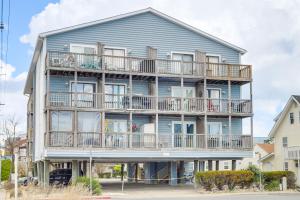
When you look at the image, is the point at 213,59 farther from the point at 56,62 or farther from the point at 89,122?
the point at 56,62

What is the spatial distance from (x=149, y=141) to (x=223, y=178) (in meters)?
5.49

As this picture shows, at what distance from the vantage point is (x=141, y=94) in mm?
39062

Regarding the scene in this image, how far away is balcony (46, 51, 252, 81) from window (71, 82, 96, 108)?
1.74 metres

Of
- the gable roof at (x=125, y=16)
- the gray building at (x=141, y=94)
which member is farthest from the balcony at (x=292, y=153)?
the gable roof at (x=125, y=16)

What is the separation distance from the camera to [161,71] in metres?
38.2

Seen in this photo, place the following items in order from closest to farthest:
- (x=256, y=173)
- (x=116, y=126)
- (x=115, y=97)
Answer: (x=256, y=173) < (x=115, y=97) < (x=116, y=126)

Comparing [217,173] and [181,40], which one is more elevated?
[181,40]

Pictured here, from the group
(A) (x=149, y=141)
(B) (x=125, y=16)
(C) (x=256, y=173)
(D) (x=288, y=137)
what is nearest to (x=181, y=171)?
(A) (x=149, y=141)

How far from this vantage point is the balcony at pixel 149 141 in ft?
115

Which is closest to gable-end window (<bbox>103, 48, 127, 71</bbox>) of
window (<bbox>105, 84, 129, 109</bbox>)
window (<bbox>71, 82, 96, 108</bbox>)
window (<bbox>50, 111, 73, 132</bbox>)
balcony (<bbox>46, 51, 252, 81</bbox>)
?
balcony (<bbox>46, 51, 252, 81</bbox>)

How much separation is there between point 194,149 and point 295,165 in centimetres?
1536

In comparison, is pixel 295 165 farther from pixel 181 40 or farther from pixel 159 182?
pixel 181 40

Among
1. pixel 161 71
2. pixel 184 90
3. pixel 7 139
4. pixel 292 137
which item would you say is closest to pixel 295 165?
pixel 292 137

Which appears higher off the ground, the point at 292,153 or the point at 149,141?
the point at 149,141
